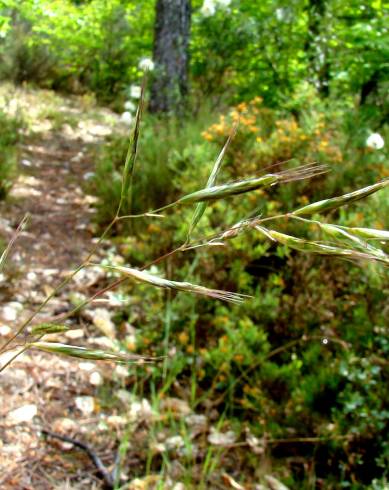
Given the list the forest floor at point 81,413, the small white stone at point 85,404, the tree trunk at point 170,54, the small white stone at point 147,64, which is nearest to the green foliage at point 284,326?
the forest floor at point 81,413

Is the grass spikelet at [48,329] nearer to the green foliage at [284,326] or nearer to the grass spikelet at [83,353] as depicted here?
the grass spikelet at [83,353]

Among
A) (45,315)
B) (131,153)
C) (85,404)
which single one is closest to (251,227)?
(131,153)

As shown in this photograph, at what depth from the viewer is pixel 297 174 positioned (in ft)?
1.89

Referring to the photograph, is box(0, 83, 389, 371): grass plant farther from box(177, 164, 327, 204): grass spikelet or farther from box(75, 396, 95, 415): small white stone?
box(75, 396, 95, 415): small white stone

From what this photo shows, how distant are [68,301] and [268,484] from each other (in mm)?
1574

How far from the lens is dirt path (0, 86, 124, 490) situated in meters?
2.01

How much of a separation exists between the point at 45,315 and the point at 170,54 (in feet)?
11.5

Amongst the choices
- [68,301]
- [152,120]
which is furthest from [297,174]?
[152,120]

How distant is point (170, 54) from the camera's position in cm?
564

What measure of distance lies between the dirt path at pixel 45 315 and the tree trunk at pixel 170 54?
992 millimetres

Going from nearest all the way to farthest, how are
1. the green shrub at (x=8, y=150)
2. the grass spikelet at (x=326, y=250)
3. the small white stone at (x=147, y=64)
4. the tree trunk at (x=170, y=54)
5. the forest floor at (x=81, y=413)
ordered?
the grass spikelet at (x=326, y=250) < the small white stone at (x=147, y=64) < the forest floor at (x=81, y=413) < the green shrub at (x=8, y=150) < the tree trunk at (x=170, y=54)

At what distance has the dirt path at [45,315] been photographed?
2012 mm

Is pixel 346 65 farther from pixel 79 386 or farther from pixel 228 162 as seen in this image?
pixel 79 386

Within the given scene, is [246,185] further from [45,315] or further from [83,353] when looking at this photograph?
[45,315]
